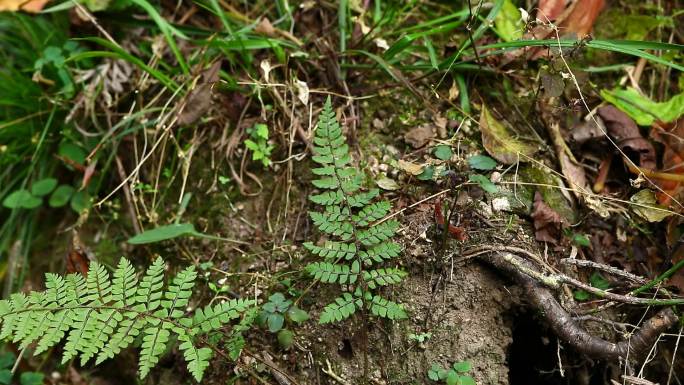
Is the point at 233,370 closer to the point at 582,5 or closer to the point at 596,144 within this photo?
the point at 596,144

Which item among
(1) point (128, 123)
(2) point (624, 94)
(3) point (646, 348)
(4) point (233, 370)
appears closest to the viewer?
(3) point (646, 348)

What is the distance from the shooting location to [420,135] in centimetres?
234

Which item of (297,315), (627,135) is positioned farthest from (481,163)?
(297,315)

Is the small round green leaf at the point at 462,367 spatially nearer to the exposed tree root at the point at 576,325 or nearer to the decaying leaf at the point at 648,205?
the exposed tree root at the point at 576,325

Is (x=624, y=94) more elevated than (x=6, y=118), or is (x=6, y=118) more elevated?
(x=624, y=94)

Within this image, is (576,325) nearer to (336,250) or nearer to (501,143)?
(501,143)

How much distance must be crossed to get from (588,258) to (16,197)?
8.00 ft

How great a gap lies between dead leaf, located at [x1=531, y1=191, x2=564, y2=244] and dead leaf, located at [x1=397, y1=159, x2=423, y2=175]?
0.44 meters

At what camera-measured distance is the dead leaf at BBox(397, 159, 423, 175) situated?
7.19 ft

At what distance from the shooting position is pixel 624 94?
2.36 m

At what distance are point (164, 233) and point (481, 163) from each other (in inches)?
47.8

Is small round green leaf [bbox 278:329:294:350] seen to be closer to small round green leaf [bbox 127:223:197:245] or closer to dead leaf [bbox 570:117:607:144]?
small round green leaf [bbox 127:223:197:245]

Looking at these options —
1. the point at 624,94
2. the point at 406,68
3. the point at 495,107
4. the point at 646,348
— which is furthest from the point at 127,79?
the point at 646,348

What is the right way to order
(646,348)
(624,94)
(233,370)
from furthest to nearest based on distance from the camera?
(624,94) → (233,370) → (646,348)
